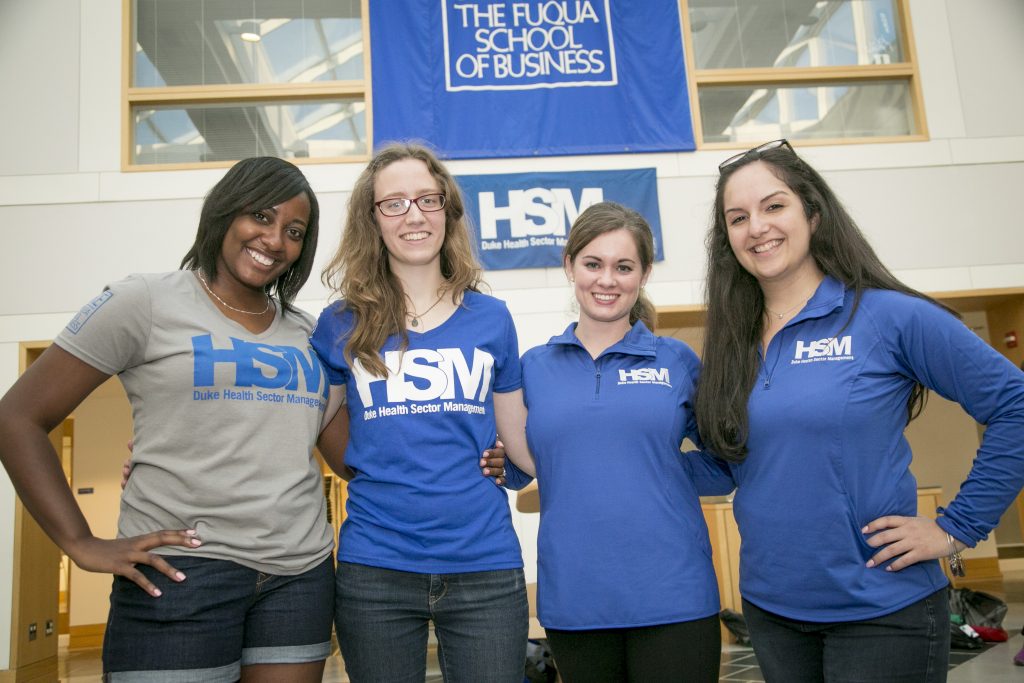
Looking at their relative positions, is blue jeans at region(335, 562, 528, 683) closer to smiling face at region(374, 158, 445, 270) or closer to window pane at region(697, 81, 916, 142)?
smiling face at region(374, 158, 445, 270)

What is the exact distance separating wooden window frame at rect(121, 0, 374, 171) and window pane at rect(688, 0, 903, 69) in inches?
101

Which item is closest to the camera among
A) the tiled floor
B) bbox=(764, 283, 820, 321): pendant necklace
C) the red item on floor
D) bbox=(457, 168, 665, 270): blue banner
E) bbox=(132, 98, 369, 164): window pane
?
bbox=(764, 283, 820, 321): pendant necklace

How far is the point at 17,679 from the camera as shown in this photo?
5.22 metres

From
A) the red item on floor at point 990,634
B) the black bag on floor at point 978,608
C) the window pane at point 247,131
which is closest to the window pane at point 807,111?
the window pane at point 247,131

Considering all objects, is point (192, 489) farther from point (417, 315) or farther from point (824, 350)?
point (824, 350)

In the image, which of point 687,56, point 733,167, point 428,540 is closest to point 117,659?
point 428,540

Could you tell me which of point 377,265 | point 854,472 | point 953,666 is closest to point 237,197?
point 377,265

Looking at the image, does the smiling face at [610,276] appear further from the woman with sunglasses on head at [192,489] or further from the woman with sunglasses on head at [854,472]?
the woman with sunglasses on head at [192,489]

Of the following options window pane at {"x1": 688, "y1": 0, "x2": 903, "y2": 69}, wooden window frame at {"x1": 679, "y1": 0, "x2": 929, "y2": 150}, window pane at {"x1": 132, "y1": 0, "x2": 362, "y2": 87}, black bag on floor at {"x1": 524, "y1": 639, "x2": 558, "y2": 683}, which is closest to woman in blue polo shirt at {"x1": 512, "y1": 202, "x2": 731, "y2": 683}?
black bag on floor at {"x1": 524, "y1": 639, "x2": 558, "y2": 683}

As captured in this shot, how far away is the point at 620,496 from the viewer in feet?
5.72

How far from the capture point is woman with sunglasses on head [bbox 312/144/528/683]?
1.66m

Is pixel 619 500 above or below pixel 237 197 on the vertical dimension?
below

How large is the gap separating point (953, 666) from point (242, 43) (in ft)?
21.1

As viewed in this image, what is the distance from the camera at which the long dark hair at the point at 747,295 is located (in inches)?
66.9
